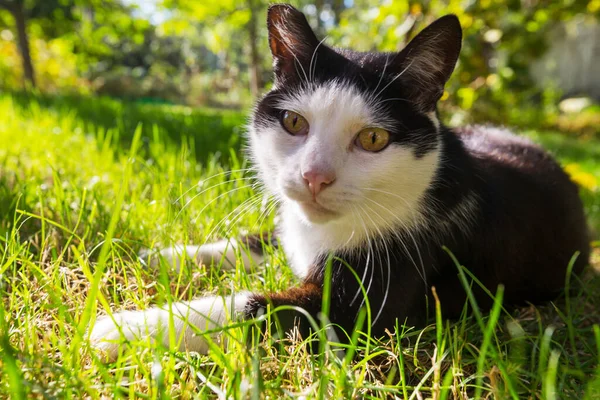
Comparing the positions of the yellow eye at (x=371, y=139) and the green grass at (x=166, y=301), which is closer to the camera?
the green grass at (x=166, y=301)

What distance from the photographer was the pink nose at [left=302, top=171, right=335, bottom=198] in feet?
3.51

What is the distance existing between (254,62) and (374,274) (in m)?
6.60

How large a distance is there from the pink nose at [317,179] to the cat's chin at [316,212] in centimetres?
6

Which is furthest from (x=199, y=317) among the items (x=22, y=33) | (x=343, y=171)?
(x=22, y=33)

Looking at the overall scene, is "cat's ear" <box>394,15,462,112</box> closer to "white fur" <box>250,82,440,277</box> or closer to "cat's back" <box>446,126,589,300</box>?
"white fur" <box>250,82,440,277</box>

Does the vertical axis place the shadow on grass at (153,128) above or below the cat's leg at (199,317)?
below

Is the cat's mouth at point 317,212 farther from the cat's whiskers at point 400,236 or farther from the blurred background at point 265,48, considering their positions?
the blurred background at point 265,48

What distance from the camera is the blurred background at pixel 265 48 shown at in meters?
4.18

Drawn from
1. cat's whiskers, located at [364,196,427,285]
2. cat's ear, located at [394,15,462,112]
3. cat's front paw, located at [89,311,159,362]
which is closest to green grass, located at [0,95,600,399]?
cat's front paw, located at [89,311,159,362]

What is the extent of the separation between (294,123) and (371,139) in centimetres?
25

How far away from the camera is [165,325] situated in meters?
0.98

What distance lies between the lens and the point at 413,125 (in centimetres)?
125

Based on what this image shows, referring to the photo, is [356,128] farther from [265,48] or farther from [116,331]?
[265,48]

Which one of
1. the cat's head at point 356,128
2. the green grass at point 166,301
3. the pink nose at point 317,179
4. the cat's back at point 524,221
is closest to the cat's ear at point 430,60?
the cat's head at point 356,128
